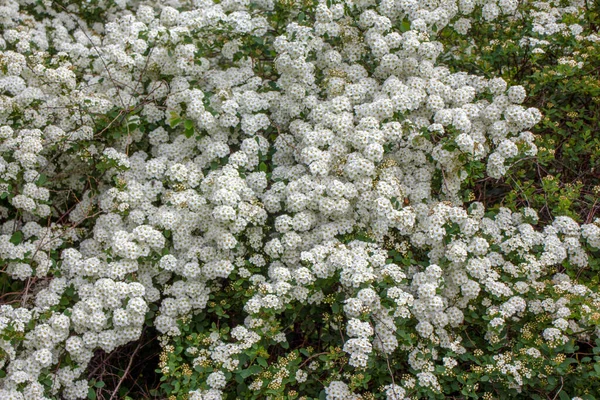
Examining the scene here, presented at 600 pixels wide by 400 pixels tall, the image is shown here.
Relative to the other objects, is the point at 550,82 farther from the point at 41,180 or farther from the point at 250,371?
the point at 41,180

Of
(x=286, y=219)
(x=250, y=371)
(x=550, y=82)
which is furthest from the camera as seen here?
(x=550, y=82)

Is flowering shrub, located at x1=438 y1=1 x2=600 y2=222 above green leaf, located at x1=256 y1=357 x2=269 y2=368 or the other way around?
above

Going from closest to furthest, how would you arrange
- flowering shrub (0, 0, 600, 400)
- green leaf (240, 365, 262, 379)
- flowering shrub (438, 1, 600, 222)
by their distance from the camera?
green leaf (240, 365, 262, 379), flowering shrub (0, 0, 600, 400), flowering shrub (438, 1, 600, 222)

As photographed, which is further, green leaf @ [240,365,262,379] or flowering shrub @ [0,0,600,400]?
flowering shrub @ [0,0,600,400]

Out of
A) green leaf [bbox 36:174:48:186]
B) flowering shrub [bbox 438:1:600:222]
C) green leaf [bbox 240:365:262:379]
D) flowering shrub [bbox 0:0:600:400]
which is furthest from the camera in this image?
flowering shrub [bbox 438:1:600:222]

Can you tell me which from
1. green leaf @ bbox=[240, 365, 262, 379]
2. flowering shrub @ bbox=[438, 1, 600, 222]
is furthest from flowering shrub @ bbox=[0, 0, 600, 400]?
flowering shrub @ bbox=[438, 1, 600, 222]

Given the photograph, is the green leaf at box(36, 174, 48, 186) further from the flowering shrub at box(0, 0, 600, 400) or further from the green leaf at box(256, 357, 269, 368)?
the green leaf at box(256, 357, 269, 368)

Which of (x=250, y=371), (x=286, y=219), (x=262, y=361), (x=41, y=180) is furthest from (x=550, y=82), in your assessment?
(x=41, y=180)

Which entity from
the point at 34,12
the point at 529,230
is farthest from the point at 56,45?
the point at 529,230

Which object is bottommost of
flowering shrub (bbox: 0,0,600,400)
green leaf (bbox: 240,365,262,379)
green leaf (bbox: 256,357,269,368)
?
green leaf (bbox: 240,365,262,379)
